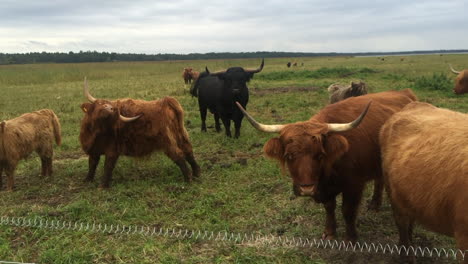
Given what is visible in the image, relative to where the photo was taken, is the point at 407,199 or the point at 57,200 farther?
the point at 57,200

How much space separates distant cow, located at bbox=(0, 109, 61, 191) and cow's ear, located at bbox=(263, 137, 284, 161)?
453cm

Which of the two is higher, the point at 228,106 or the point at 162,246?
the point at 228,106

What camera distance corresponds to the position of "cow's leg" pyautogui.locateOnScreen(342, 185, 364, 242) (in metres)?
4.00

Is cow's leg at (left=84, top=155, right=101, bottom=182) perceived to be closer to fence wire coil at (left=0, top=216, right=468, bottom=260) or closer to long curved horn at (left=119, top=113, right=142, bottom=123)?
long curved horn at (left=119, top=113, right=142, bottom=123)

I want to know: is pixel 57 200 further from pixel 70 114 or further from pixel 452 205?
pixel 70 114

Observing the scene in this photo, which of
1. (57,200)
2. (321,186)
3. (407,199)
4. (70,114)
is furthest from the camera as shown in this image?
(70,114)

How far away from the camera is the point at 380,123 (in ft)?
14.1

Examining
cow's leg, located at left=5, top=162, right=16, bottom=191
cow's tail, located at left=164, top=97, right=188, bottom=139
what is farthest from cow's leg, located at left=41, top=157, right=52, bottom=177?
cow's tail, located at left=164, top=97, right=188, bottom=139

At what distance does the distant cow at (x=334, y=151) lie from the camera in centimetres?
340

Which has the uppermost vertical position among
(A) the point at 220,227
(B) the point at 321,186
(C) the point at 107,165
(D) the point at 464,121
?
(D) the point at 464,121


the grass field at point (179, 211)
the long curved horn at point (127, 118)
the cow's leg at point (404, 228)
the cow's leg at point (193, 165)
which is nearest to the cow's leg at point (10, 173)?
the grass field at point (179, 211)

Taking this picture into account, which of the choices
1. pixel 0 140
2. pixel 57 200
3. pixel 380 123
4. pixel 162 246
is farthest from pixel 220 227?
pixel 0 140

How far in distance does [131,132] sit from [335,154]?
12.3ft

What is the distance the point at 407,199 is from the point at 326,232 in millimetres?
1462
